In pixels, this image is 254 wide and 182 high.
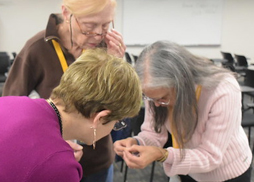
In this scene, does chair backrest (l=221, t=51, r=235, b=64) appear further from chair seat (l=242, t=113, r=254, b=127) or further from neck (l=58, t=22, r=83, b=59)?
neck (l=58, t=22, r=83, b=59)

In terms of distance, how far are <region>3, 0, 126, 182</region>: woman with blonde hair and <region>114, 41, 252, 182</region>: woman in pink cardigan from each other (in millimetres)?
216

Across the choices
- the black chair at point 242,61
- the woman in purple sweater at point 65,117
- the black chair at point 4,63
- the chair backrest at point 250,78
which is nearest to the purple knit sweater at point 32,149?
the woman in purple sweater at point 65,117

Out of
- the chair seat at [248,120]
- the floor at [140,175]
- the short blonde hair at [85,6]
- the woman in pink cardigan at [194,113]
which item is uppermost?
the short blonde hair at [85,6]

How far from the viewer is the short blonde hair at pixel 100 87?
79 centimetres

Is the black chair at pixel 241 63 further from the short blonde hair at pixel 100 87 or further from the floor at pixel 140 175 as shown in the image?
the short blonde hair at pixel 100 87

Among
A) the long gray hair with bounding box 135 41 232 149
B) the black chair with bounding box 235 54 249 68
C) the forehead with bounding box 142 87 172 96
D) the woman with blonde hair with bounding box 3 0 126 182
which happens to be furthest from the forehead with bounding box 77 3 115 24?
the black chair with bounding box 235 54 249 68

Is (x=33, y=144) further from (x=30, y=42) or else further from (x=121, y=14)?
(x=121, y=14)

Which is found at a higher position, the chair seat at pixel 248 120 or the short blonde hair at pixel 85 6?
the short blonde hair at pixel 85 6

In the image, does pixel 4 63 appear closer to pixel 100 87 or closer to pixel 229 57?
pixel 229 57

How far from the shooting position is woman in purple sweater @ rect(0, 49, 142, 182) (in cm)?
66

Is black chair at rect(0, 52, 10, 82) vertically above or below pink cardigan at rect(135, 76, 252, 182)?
below

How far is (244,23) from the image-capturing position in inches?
269

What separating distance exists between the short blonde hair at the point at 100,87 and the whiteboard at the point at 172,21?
5.65m

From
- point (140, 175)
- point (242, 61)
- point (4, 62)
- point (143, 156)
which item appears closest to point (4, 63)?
point (4, 62)
